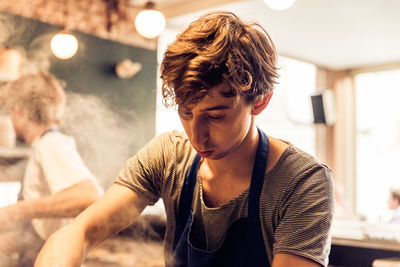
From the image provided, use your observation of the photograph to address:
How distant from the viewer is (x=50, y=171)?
1.64 m

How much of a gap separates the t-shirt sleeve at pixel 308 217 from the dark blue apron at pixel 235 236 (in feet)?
0.29

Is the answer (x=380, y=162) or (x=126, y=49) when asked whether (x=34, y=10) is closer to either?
(x=126, y=49)

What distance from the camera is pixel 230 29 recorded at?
104 cm

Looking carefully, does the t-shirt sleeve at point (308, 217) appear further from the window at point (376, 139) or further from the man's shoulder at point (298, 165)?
the window at point (376, 139)

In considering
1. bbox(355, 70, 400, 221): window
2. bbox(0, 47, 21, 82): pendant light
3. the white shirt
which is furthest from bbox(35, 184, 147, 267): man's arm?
bbox(355, 70, 400, 221): window

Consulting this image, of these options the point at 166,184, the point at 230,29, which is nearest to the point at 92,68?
the point at 166,184

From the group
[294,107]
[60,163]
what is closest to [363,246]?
[60,163]

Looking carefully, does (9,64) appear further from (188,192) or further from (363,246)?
(363,246)

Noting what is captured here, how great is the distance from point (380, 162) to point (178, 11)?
14.2 ft

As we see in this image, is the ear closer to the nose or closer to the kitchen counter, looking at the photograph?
the nose

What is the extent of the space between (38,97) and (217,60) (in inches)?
34.2

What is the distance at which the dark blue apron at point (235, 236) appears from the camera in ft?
3.87

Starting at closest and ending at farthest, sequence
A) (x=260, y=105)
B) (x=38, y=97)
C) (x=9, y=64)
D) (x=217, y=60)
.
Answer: (x=217, y=60) < (x=260, y=105) < (x=9, y=64) < (x=38, y=97)

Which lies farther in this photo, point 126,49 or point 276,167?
point 126,49
